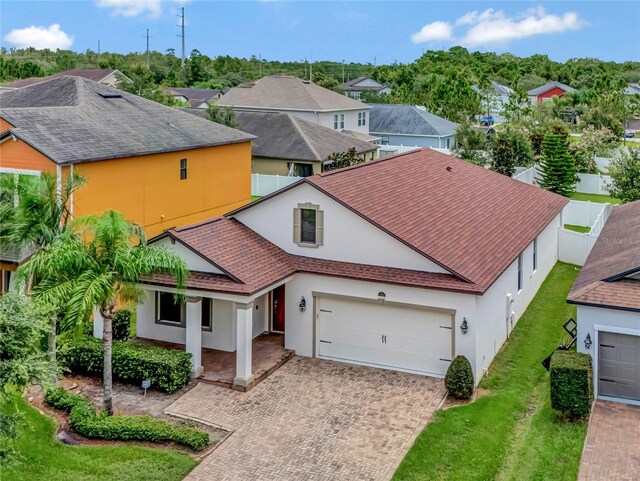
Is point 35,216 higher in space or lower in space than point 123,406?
higher

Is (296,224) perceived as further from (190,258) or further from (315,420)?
(315,420)

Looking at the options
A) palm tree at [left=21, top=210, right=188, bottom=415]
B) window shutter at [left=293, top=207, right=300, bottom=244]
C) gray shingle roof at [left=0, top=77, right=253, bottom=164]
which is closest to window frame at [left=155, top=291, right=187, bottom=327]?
window shutter at [left=293, top=207, right=300, bottom=244]

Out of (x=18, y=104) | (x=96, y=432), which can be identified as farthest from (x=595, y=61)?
(x=96, y=432)

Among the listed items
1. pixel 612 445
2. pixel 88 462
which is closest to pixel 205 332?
pixel 88 462

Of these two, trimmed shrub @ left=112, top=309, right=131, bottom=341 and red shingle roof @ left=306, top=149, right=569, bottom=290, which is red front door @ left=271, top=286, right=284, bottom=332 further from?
trimmed shrub @ left=112, top=309, right=131, bottom=341

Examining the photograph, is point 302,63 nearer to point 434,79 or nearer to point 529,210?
point 434,79

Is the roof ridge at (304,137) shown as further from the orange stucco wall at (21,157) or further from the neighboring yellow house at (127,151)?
the orange stucco wall at (21,157)
